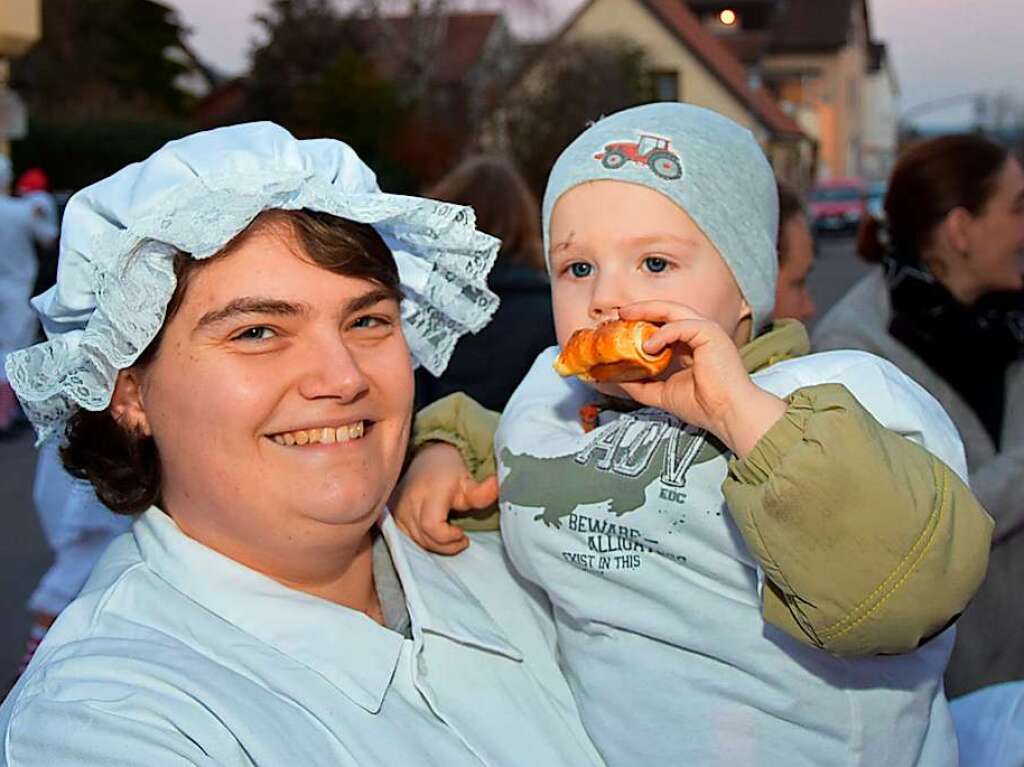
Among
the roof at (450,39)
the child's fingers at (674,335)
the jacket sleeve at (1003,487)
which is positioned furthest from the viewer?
the roof at (450,39)

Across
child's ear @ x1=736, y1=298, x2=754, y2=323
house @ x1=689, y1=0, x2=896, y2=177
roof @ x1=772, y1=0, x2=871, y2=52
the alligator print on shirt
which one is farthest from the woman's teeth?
roof @ x1=772, y1=0, x2=871, y2=52

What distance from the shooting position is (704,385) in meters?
2.08

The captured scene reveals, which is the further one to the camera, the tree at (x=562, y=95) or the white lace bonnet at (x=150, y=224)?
the tree at (x=562, y=95)

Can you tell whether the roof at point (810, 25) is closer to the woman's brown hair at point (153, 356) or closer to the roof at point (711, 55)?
the roof at point (711, 55)

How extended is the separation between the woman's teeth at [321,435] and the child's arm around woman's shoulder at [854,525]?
71 centimetres

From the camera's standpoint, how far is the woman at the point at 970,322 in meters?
3.77

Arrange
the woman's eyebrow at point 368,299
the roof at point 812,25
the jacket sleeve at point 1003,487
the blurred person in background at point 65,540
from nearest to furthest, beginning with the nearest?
the woman's eyebrow at point 368,299, the jacket sleeve at point 1003,487, the blurred person in background at point 65,540, the roof at point 812,25

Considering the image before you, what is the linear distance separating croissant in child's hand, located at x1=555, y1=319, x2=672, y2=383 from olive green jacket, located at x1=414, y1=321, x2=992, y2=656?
245mm

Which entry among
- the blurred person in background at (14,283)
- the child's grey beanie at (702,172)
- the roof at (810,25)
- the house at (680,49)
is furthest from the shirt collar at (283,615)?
the roof at (810,25)

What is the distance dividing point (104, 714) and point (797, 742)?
116 cm

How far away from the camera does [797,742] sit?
219 cm

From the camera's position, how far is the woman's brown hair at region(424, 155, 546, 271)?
5020mm

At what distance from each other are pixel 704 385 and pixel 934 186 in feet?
8.54

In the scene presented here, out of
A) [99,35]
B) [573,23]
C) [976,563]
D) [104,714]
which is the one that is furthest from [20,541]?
[99,35]
